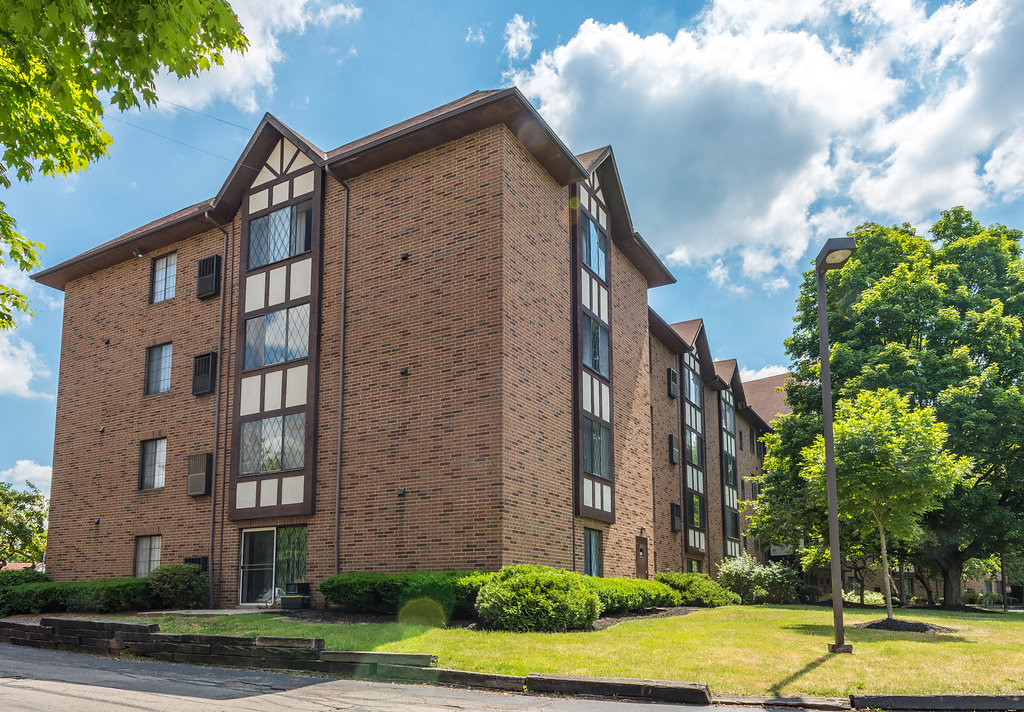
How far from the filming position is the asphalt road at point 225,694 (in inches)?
343

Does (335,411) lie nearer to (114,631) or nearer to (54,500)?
(114,631)

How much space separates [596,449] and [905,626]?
331 inches

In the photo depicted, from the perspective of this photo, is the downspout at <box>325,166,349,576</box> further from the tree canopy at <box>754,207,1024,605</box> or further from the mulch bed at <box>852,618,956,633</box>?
the tree canopy at <box>754,207,1024,605</box>

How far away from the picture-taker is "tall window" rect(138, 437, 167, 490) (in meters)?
22.8

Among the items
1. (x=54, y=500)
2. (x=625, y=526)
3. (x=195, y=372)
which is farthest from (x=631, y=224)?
(x=54, y=500)

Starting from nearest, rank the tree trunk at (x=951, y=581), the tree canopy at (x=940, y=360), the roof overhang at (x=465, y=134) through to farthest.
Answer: the roof overhang at (x=465, y=134) → the tree canopy at (x=940, y=360) → the tree trunk at (x=951, y=581)

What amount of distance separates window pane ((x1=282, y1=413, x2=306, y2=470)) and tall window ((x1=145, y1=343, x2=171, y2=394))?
5.51 metres

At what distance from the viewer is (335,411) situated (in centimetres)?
1939

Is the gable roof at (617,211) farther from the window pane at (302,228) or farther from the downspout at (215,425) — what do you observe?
the downspout at (215,425)

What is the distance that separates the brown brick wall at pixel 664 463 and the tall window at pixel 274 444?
13.2 meters

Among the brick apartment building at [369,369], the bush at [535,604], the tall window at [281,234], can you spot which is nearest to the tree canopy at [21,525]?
the brick apartment building at [369,369]

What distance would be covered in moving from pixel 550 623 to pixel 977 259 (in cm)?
2417

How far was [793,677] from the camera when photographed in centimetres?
1018

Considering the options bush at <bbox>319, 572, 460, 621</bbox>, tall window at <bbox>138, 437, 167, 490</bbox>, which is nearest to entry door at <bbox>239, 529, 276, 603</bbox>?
bush at <bbox>319, 572, 460, 621</bbox>
